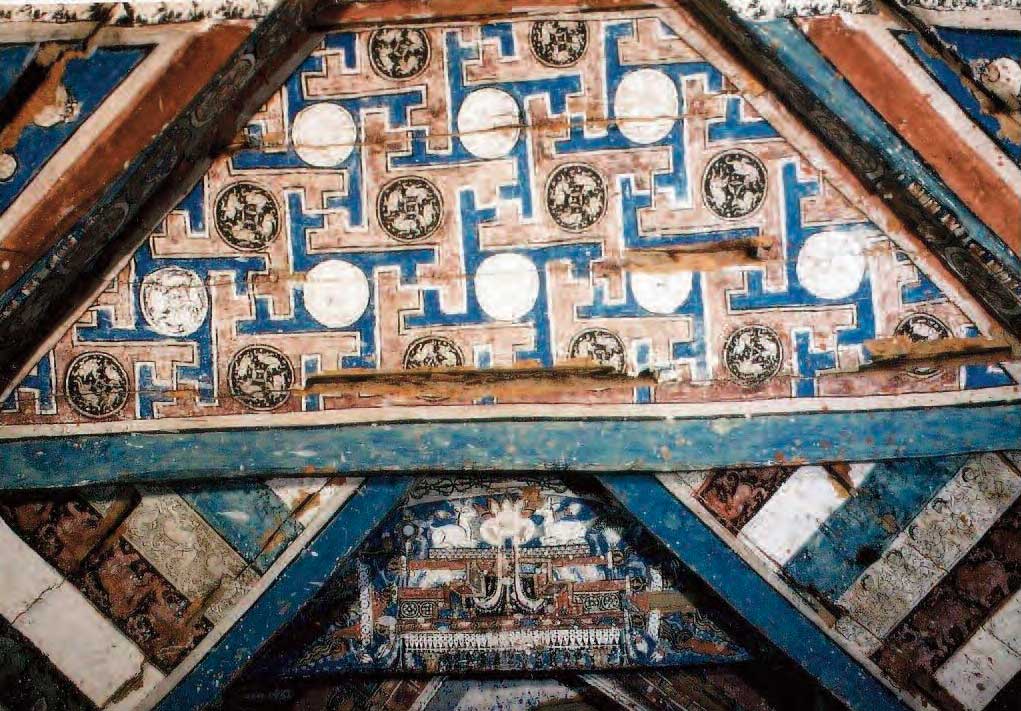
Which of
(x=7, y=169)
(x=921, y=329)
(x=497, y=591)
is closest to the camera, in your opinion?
(x=7, y=169)

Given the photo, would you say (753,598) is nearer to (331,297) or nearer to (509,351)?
(509,351)

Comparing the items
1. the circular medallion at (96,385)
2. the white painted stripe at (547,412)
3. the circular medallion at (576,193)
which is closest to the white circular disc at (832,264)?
the white painted stripe at (547,412)

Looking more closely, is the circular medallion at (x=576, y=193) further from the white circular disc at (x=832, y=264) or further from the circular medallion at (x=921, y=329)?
the circular medallion at (x=921, y=329)

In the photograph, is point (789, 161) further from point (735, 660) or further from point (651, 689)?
point (651, 689)

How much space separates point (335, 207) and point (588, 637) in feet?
5.83

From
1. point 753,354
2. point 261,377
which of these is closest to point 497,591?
point 261,377

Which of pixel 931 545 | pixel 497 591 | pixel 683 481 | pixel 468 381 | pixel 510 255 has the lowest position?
pixel 497 591

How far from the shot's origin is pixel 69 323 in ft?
8.36

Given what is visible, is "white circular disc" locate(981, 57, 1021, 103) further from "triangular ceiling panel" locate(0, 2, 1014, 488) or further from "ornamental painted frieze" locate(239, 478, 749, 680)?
"ornamental painted frieze" locate(239, 478, 749, 680)

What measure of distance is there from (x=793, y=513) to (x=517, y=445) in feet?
2.86

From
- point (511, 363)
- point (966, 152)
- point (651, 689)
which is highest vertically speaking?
point (966, 152)

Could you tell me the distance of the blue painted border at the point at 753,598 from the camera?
2.61 m

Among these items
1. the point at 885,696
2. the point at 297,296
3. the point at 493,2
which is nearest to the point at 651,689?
the point at 885,696

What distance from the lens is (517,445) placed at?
2504 millimetres
